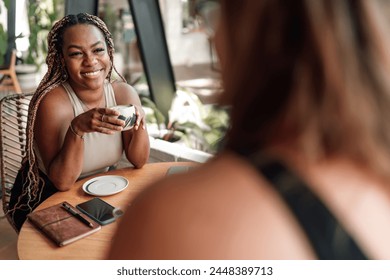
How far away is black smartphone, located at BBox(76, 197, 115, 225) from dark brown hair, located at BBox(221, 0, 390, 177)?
2.48 feet

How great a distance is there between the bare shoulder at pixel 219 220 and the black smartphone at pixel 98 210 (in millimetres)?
743

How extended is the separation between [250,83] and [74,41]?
1220 millimetres

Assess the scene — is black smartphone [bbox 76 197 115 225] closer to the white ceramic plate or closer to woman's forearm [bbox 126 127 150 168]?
the white ceramic plate

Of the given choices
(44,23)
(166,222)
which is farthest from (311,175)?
(44,23)

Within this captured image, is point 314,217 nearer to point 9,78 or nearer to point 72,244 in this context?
point 72,244

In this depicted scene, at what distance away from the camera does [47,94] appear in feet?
4.98

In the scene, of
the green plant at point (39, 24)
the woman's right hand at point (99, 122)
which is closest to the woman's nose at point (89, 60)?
the woman's right hand at point (99, 122)

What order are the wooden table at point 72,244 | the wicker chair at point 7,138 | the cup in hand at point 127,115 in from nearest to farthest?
the wooden table at point 72,244
the cup in hand at point 127,115
the wicker chair at point 7,138

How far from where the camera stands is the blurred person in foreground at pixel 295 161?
0.39 meters

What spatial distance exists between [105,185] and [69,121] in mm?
338

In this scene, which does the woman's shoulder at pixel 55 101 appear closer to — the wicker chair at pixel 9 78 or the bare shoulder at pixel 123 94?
the bare shoulder at pixel 123 94

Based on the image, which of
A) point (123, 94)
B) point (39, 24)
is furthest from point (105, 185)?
point (39, 24)

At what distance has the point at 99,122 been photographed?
1309 mm
